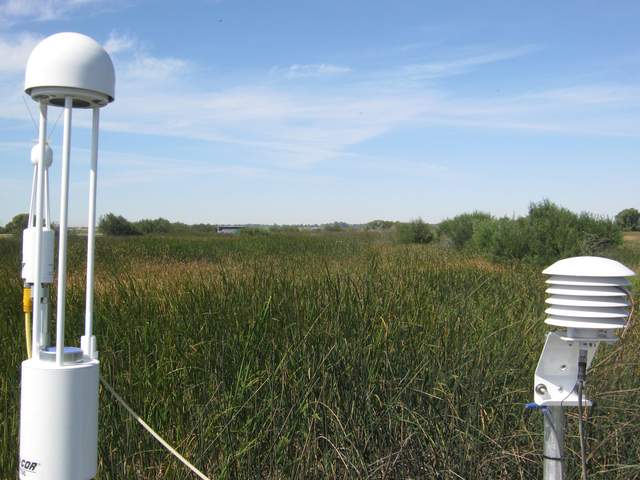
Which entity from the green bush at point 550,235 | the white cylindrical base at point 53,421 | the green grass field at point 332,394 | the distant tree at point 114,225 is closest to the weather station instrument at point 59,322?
the white cylindrical base at point 53,421

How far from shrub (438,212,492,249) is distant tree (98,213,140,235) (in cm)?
1338

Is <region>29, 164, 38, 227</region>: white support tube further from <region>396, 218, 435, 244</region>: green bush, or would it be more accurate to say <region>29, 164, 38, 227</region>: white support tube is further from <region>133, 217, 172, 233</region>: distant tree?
<region>133, 217, 172, 233</region>: distant tree

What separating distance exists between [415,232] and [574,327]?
20.5 metres

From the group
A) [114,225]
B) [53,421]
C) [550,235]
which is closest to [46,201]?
[53,421]

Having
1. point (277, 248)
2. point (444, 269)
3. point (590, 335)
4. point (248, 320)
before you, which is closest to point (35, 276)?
point (590, 335)

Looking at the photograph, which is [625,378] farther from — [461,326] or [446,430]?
[446,430]

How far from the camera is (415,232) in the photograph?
71.2ft

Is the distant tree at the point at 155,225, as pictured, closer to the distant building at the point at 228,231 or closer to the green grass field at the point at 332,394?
the distant building at the point at 228,231

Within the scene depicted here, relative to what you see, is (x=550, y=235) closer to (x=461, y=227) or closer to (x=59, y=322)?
(x=461, y=227)

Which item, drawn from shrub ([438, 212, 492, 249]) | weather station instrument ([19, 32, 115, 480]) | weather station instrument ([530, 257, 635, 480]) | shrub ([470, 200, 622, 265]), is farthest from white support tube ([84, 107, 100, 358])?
shrub ([438, 212, 492, 249])

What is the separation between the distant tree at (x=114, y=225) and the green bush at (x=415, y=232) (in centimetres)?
1167

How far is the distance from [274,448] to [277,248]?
13256mm

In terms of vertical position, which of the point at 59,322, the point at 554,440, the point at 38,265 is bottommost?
the point at 554,440

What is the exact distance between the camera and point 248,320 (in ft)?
10.6
